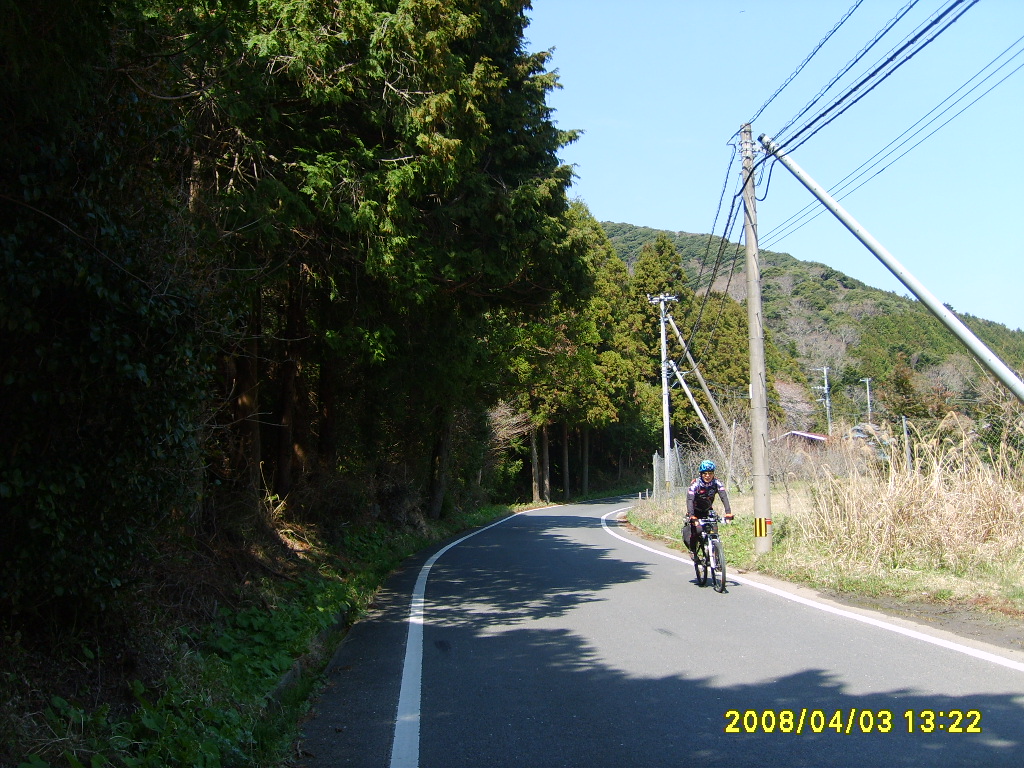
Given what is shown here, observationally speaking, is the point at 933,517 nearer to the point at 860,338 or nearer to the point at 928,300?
the point at 928,300

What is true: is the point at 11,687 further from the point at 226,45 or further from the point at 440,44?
the point at 440,44

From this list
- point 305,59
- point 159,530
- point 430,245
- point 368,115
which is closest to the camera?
point 159,530

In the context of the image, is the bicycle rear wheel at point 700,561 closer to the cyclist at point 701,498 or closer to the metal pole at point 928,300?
the cyclist at point 701,498

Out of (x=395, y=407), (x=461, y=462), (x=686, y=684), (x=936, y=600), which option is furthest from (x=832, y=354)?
(x=686, y=684)

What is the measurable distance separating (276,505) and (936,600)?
9.23 metres

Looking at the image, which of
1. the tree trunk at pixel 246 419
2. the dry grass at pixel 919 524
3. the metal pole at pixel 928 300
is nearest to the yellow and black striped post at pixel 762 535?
the dry grass at pixel 919 524

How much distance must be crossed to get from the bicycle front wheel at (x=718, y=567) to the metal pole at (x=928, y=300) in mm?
3817

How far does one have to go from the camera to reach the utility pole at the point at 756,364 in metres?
13.6

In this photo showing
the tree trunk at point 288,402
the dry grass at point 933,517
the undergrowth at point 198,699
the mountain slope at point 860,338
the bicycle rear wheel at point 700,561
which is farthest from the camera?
the mountain slope at point 860,338

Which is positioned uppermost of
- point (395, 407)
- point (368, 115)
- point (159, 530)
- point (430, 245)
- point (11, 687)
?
point (368, 115)

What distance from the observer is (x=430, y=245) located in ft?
36.4

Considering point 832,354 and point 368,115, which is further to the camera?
point 832,354

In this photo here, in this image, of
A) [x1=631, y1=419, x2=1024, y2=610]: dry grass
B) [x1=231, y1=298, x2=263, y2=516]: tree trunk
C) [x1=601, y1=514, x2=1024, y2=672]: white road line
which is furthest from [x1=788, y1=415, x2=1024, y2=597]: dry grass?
[x1=231, y1=298, x2=263, y2=516]: tree trunk

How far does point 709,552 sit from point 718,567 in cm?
30
